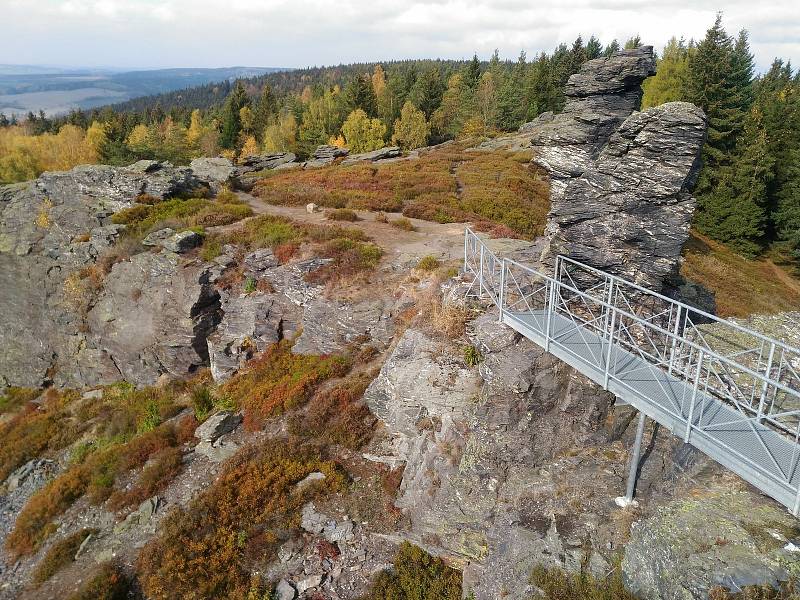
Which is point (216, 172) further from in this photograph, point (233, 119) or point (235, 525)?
point (233, 119)

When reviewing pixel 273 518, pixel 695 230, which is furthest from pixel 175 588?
pixel 695 230

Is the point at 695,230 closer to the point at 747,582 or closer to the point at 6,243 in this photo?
the point at 747,582

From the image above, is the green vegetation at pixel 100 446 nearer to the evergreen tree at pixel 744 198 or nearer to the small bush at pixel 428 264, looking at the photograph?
the small bush at pixel 428 264

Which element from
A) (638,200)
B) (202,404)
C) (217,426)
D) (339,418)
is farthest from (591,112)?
(202,404)

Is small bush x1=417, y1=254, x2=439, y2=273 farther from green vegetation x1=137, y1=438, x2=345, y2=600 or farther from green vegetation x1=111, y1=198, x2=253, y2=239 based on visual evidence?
green vegetation x1=111, y1=198, x2=253, y2=239

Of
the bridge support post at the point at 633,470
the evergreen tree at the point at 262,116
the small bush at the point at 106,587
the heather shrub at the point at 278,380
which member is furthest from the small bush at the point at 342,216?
the evergreen tree at the point at 262,116

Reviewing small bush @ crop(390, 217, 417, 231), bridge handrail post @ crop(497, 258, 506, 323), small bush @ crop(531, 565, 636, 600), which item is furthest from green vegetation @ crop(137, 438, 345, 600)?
small bush @ crop(390, 217, 417, 231)
